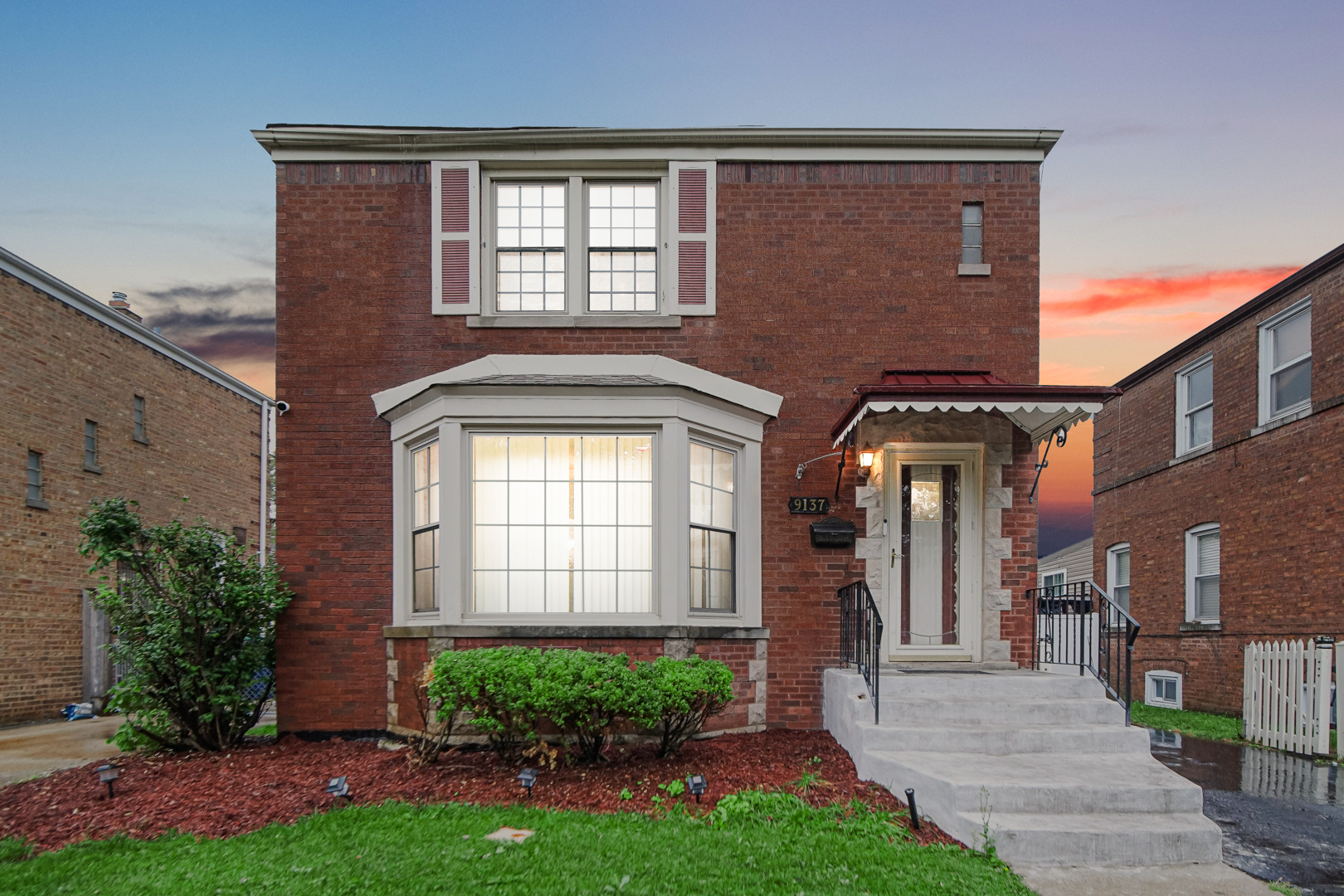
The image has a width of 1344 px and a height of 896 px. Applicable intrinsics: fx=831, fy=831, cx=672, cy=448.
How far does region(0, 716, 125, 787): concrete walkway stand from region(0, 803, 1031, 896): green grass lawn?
358 centimetres

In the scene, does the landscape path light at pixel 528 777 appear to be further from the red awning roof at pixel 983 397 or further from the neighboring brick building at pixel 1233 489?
the neighboring brick building at pixel 1233 489

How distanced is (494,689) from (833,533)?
365cm

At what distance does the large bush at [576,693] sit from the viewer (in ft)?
20.0

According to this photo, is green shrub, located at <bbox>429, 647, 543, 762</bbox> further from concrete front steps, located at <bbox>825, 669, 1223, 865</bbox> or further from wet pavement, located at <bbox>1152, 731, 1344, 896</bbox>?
wet pavement, located at <bbox>1152, 731, 1344, 896</bbox>

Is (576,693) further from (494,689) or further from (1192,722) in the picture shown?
(1192,722)

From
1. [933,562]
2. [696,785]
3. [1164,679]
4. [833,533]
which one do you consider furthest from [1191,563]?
[696,785]

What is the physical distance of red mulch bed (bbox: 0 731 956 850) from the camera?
5.43 meters

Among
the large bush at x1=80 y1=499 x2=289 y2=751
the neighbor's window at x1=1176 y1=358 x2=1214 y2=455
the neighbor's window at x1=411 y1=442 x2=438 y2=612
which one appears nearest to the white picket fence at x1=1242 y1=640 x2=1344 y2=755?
the neighbor's window at x1=1176 y1=358 x2=1214 y2=455

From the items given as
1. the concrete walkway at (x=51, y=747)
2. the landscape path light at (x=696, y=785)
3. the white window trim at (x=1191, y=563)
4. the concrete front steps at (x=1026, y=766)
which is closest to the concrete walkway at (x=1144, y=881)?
the concrete front steps at (x=1026, y=766)

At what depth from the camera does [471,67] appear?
50.2 feet

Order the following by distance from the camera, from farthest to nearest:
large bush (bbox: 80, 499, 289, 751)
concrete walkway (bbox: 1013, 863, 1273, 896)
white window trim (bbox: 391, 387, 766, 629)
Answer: white window trim (bbox: 391, 387, 766, 629) → large bush (bbox: 80, 499, 289, 751) → concrete walkway (bbox: 1013, 863, 1273, 896)

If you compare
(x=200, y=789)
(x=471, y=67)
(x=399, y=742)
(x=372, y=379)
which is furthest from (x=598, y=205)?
(x=471, y=67)

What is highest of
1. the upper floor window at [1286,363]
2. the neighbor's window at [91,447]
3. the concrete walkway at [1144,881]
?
the upper floor window at [1286,363]

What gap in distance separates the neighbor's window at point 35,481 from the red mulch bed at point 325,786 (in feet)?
25.3
